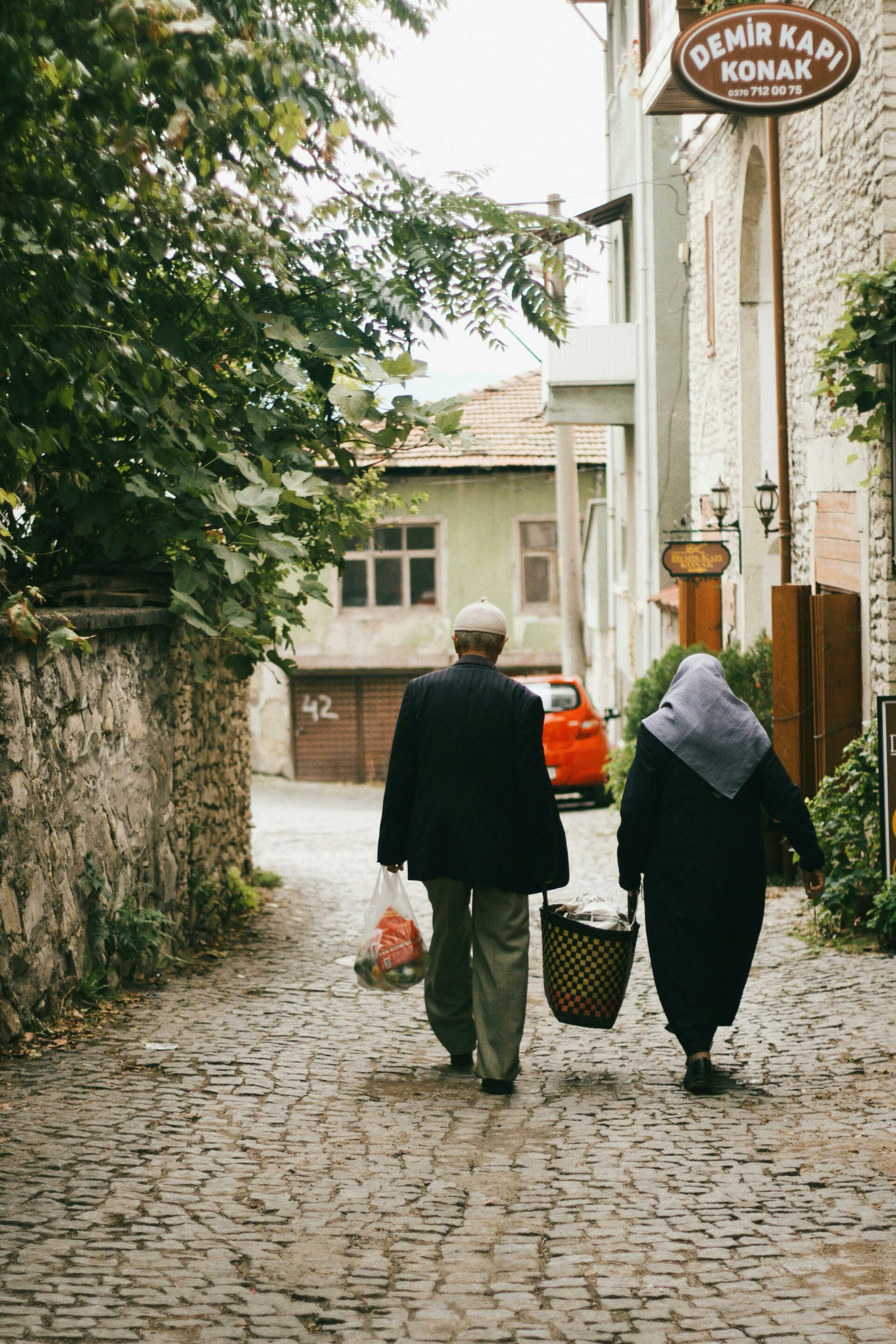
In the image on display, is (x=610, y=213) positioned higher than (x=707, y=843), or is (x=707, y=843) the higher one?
(x=610, y=213)

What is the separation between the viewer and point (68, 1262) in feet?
12.6

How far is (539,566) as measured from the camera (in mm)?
30922

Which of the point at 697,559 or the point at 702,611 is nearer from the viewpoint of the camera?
the point at 697,559

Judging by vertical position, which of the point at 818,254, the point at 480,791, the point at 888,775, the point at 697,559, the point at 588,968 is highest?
the point at 818,254

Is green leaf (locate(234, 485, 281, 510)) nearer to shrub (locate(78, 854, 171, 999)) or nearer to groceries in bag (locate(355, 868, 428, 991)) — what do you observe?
shrub (locate(78, 854, 171, 999))

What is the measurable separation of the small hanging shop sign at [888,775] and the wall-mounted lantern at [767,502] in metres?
4.86

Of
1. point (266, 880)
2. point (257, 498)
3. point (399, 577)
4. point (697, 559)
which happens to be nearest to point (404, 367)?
point (257, 498)

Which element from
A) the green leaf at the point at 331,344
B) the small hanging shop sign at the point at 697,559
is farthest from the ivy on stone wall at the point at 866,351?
the small hanging shop sign at the point at 697,559

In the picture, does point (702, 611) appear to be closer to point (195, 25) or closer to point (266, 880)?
point (266, 880)

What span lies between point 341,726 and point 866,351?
76.3 ft

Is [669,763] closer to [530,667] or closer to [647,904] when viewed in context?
[647,904]

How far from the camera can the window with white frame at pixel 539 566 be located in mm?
30609

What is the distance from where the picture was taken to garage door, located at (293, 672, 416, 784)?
30.8 metres

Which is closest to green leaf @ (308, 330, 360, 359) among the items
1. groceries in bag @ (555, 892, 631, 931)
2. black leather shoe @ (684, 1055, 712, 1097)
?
groceries in bag @ (555, 892, 631, 931)
